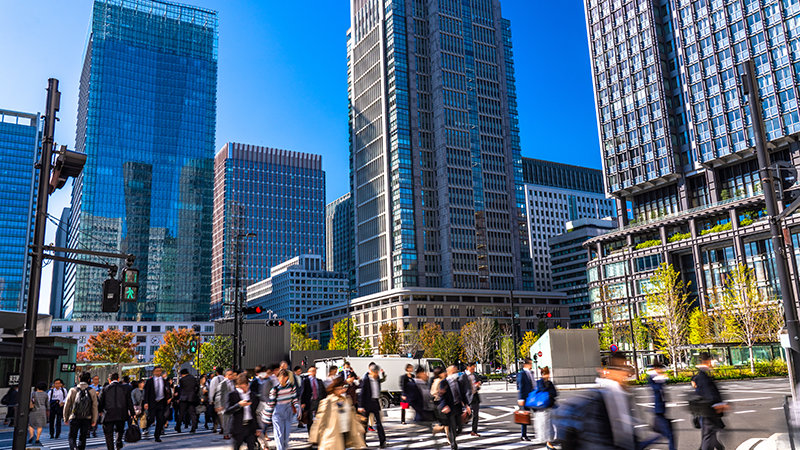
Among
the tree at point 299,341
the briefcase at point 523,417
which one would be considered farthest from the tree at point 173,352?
the briefcase at point 523,417

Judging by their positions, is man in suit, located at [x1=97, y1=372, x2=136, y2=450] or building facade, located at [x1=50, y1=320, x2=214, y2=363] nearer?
man in suit, located at [x1=97, y1=372, x2=136, y2=450]

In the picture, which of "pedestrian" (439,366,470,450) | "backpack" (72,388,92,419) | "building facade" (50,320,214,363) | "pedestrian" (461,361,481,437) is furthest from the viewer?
"building facade" (50,320,214,363)

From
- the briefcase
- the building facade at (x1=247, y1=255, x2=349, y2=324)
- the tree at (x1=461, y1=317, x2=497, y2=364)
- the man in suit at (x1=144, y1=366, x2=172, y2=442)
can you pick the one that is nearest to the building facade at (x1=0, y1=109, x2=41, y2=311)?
the building facade at (x1=247, y1=255, x2=349, y2=324)

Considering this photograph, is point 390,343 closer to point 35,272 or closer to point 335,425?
point 35,272

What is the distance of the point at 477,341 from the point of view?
96.6 m

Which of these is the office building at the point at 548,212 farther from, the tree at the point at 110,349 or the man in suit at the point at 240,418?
the man in suit at the point at 240,418

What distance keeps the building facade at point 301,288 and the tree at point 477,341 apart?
2974 inches

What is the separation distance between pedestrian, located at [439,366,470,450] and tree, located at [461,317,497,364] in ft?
267

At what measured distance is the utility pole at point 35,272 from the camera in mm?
10938

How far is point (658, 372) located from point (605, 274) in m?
84.6

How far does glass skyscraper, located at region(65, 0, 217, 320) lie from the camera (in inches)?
5340

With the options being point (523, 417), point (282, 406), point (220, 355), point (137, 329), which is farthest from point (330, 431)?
point (137, 329)

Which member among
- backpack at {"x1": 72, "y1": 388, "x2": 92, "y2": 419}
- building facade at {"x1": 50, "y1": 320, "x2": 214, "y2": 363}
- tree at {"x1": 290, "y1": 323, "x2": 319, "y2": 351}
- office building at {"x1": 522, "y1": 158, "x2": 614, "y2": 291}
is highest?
office building at {"x1": 522, "y1": 158, "x2": 614, "y2": 291}

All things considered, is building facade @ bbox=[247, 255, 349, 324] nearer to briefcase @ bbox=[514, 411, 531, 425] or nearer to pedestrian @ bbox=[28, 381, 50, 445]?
pedestrian @ bbox=[28, 381, 50, 445]
